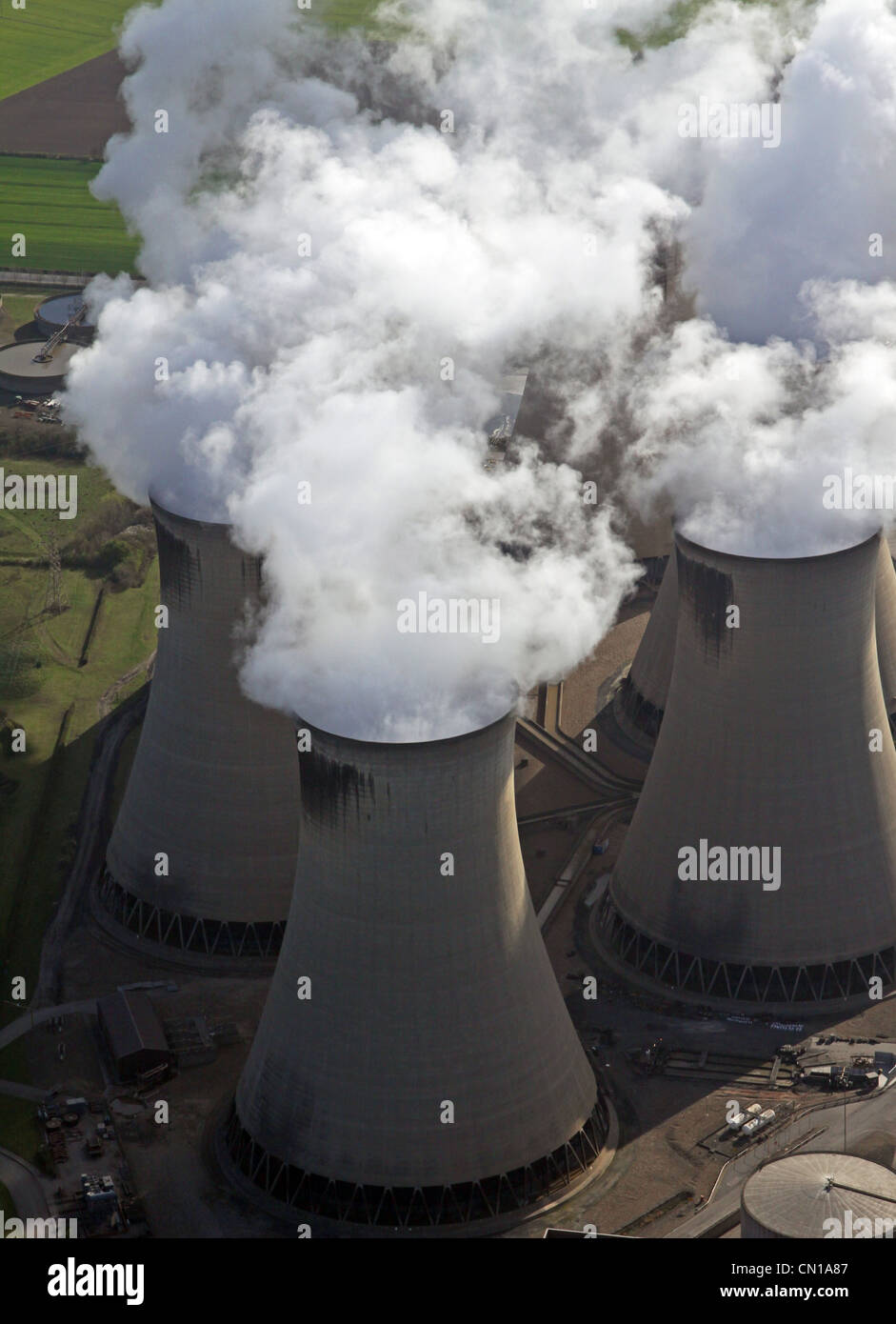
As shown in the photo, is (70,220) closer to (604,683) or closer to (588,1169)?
(604,683)

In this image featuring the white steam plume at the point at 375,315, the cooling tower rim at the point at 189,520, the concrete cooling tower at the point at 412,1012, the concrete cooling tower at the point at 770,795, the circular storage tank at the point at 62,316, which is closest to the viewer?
A: the concrete cooling tower at the point at 412,1012

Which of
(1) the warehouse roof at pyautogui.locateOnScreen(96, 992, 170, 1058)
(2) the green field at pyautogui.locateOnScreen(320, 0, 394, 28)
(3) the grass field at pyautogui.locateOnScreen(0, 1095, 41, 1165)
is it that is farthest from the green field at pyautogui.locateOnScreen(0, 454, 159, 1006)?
(2) the green field at pyautogui.locateOnScreen(320, 0, 394, 28)

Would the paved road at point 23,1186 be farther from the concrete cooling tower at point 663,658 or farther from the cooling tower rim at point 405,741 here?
the concrete cooling tower at point 663,658

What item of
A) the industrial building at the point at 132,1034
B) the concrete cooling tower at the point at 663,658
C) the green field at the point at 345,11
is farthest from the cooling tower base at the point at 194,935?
the green field at the point at 345,11

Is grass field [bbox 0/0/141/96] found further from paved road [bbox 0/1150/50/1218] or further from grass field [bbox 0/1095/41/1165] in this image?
paved road [bbox 0/1150/50/1218]

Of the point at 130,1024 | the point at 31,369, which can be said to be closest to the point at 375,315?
the point at 130,1024

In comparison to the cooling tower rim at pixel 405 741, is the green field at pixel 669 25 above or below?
above
